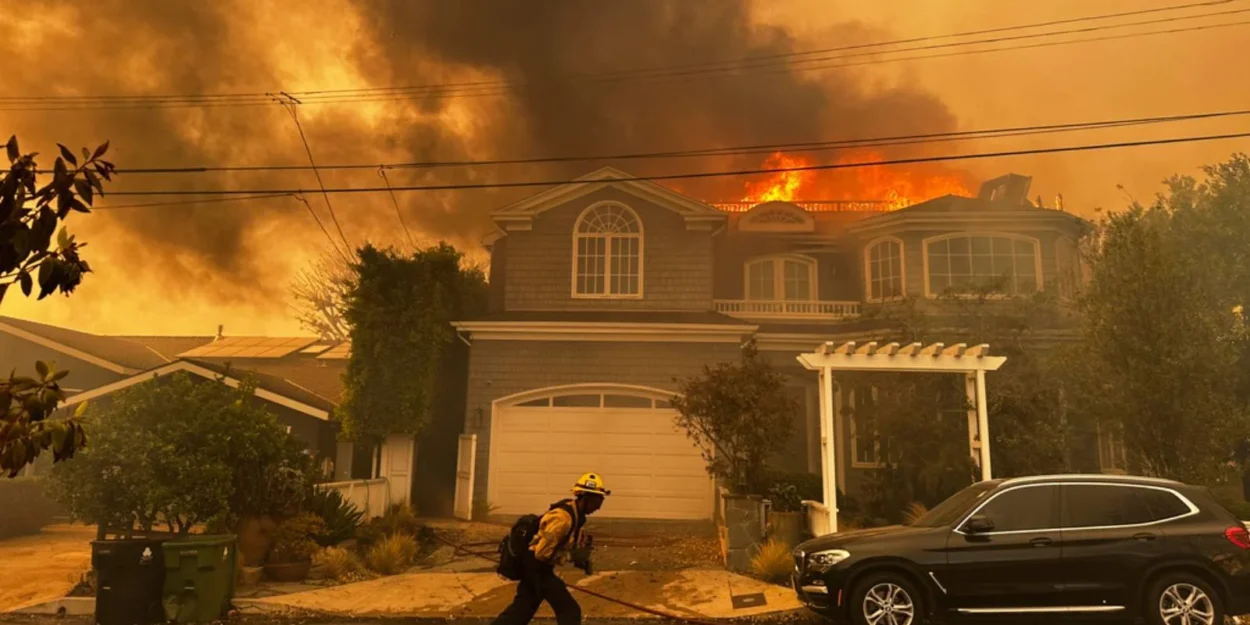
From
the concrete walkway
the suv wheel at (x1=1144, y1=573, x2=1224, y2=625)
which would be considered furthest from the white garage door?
the suv wheel at (x1=1144, y1=573, x2=1224, y2=625)

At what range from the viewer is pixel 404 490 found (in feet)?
52.4

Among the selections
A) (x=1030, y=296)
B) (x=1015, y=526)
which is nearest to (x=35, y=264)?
(x=1015, y=526)

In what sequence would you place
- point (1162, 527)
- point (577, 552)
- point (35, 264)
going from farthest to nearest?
point (1162, 527) < point (577, 552) < point (35, 264)

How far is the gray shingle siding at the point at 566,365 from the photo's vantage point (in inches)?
651

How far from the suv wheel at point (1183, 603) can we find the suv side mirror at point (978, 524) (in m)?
1.50

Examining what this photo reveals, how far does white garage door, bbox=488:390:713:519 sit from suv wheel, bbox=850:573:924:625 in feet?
27.7

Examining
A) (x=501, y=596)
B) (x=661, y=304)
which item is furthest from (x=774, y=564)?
(x=661, y=304)

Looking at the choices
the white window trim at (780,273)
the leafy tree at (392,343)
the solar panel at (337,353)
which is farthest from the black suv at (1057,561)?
the solar panel at (337,353)

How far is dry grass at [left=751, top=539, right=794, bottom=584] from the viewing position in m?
9.95

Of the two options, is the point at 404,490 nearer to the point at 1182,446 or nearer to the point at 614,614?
the point at 614,614

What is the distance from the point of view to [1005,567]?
290 inches

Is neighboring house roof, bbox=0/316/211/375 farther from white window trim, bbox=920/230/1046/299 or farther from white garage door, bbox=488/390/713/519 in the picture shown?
white window trim, bbox=920/230/1046/299

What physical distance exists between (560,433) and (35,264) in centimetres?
1395

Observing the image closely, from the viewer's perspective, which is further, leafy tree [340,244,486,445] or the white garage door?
the white garage door
